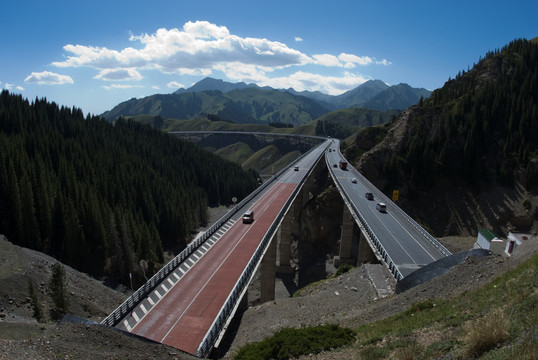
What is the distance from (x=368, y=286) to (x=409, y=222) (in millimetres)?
23494

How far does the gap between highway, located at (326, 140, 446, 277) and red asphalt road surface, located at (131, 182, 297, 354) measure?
647 inches

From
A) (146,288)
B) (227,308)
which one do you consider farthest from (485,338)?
(146,288)

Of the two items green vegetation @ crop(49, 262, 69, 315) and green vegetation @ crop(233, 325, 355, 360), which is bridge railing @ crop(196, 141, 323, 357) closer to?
green vegetation @ crop(233, 325, 355, 360)

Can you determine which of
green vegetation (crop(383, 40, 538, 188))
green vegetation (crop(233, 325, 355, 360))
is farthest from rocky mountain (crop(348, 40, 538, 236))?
green vegetation (crop(233, 325, 355, 360))

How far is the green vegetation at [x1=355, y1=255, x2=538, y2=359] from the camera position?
1019cm

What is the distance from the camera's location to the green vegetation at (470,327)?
10.2 m

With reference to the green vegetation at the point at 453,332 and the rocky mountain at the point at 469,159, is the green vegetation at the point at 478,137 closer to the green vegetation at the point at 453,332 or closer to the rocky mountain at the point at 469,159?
the rocky mountain at the point at 469,159

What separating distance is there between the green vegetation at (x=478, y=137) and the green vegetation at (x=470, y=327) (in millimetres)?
82073

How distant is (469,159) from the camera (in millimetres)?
92625

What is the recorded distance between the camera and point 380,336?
51.8 feet

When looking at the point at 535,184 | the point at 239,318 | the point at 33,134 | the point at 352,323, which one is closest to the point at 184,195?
the point at 33,134

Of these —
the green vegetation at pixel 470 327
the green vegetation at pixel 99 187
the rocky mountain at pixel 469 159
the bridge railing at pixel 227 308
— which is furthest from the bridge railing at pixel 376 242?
the green vegetation at pixel 99 187

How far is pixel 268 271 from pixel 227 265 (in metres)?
11.7

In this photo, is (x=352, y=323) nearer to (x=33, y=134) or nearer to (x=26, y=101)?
(x=33, y=134)
